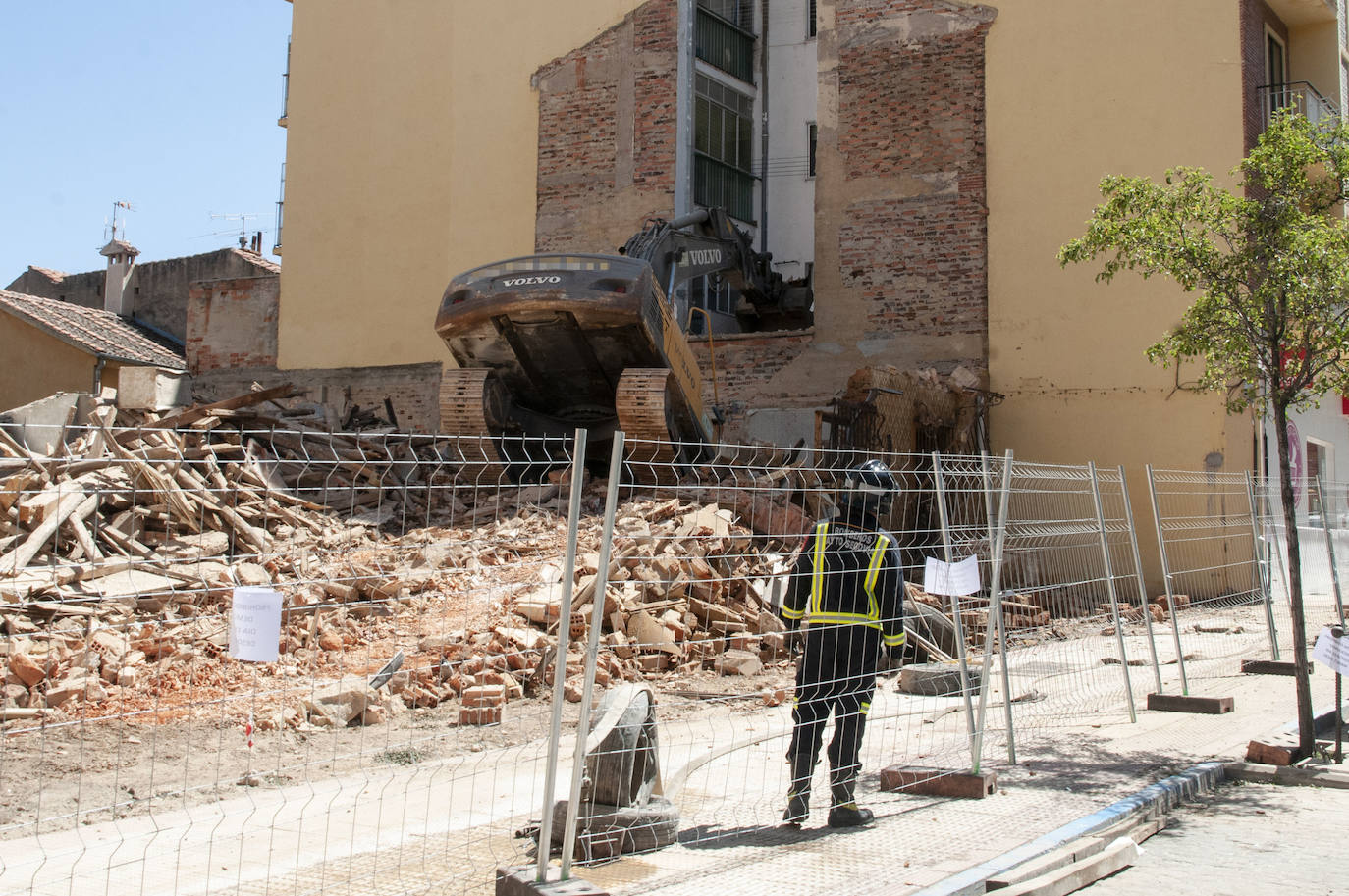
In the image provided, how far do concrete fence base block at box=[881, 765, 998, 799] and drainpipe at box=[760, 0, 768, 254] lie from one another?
1750 cm

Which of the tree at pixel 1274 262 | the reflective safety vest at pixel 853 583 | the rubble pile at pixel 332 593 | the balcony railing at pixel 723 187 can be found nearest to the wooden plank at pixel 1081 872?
the reflective safety vest at pixel 853 583

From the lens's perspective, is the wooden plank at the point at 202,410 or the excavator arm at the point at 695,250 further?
the excavator arm at the point at 695,250

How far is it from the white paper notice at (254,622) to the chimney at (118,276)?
27846mm

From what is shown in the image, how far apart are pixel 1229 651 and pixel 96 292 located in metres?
28.1

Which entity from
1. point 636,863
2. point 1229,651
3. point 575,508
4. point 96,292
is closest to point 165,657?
point 636,863

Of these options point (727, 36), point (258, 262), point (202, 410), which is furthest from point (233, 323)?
point (727, 36)

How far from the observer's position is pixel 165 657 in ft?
25.2

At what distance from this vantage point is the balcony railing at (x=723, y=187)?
20953 mm

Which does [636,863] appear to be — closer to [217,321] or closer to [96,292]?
[217,321]

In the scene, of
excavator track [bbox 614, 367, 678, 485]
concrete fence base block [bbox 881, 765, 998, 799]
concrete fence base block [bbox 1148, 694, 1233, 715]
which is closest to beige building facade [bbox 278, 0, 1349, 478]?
excavator track [bbox 614, 367, 678, 485]

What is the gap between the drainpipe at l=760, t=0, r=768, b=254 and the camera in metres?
22.8

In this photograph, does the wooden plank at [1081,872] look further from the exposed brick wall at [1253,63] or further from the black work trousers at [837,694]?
the exposed brick wall at [1253,63]

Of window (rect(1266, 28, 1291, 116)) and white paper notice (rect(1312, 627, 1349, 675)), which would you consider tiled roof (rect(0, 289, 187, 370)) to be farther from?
white paper notice (rect(1312, 627, 1349, 675))

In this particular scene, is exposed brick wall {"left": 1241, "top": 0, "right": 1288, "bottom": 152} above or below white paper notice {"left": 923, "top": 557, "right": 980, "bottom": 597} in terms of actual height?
above
